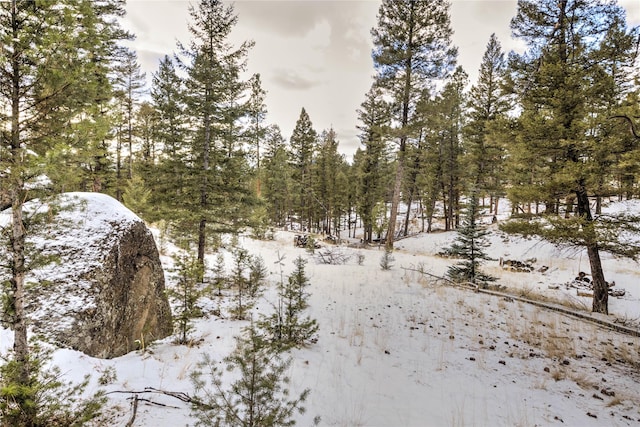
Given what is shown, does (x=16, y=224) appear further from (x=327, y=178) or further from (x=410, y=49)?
(x=327, y=178)

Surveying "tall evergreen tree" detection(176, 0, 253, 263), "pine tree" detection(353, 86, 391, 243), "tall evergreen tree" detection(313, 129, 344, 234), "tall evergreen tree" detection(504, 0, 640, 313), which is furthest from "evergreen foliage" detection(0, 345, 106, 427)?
"tall evergreen tree" detection(313, 129, 344, 234)

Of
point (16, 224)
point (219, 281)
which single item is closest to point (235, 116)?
point (219, 281)

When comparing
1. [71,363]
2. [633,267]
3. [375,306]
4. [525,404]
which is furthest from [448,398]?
[633,267]

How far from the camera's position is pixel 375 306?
24.9 ft

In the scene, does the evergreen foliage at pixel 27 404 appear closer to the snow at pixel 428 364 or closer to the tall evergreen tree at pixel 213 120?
the snow at pixel 428 364

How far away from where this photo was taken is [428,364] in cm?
482

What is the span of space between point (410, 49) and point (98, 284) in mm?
16242

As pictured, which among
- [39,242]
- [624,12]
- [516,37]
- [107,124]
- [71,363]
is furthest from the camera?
[516,37]

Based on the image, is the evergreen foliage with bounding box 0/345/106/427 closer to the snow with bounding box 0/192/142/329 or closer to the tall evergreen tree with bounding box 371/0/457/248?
the snow with bounding box 0/192/142/329

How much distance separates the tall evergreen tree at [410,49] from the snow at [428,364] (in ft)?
33.7

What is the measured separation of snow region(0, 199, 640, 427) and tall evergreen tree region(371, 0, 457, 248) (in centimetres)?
1026

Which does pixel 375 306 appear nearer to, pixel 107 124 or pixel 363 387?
pixel 363 387

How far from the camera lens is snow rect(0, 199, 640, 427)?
3.51 metres

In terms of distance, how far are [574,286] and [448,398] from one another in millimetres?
10480
